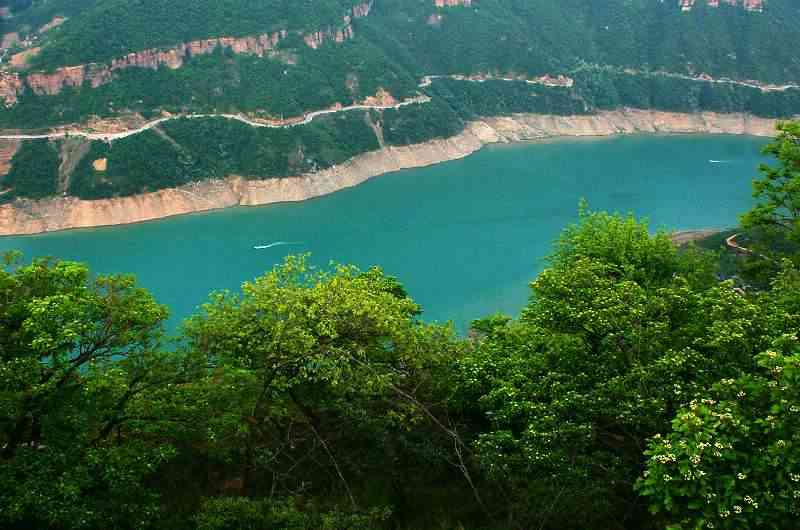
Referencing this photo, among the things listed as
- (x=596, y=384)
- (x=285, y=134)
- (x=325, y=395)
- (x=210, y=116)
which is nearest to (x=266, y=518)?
(x=325, y=395)

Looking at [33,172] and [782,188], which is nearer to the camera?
[782,188]

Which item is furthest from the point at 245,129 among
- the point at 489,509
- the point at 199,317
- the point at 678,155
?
the point at 489,509

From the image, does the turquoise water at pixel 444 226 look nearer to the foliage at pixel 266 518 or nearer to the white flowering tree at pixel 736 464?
the foliage at pixel 266 518

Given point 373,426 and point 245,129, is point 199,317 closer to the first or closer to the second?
point 373,426

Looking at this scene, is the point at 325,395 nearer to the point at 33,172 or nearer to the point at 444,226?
the point at 444,226

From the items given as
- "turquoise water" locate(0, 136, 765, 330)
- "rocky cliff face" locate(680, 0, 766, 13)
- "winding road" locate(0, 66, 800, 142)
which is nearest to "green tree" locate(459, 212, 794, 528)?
"turquoise water" locate(0, 136, 765, 330)
